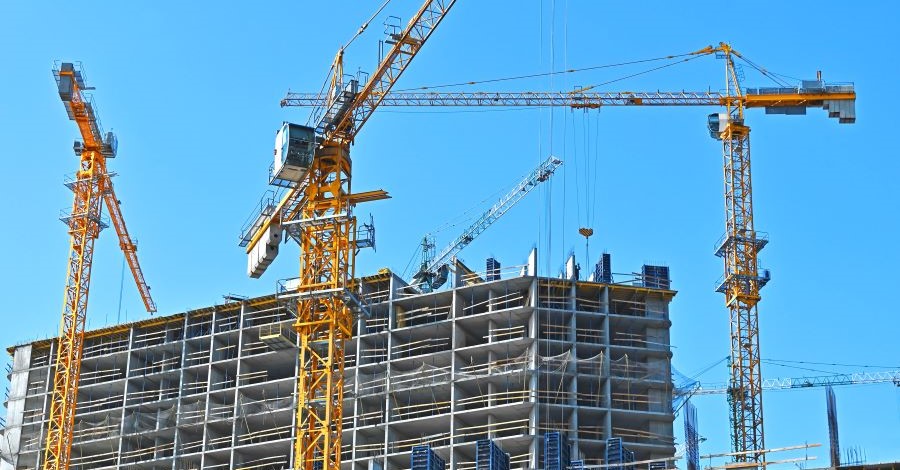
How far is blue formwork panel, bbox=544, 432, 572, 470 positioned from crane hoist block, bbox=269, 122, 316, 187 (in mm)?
21785

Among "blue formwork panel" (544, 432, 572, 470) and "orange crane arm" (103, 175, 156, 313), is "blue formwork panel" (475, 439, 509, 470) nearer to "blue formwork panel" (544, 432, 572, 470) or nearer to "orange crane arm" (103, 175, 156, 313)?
"blue formwork panel" (544, 432, 572, 470)

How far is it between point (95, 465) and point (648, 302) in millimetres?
42981

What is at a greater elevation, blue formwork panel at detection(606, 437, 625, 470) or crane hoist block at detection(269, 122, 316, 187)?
crane hoist block at detection(269, 122, 316, 187)

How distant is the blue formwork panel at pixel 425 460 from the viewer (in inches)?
3755

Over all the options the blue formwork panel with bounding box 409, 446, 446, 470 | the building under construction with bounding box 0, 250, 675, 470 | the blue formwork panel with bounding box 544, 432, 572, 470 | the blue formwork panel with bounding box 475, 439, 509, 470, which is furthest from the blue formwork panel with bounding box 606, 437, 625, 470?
the building under construction with bounding box 0, 250, 675, 470

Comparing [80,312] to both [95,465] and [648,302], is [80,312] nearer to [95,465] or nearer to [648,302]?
[95,465]

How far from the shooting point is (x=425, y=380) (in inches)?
4756

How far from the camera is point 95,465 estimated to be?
133 m

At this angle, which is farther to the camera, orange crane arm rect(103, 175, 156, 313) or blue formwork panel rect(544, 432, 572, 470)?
orange crane arm rect(103, 175, 156, 313)

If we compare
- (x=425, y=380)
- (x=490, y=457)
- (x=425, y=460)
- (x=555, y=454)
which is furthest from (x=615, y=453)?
(x=425, y=380)

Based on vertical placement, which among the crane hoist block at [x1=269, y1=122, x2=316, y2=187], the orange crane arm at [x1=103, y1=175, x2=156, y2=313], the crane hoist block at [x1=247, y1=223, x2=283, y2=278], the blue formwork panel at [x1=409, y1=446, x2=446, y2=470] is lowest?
the blue formwork panel at [x1=409, y1=446, x2=446, y2=470]

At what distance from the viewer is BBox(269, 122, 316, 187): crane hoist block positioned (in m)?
93.8

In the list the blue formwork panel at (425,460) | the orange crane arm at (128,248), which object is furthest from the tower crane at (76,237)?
the blue formwork panel at (425,460)

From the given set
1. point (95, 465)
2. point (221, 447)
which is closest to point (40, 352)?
point (95, 465)
